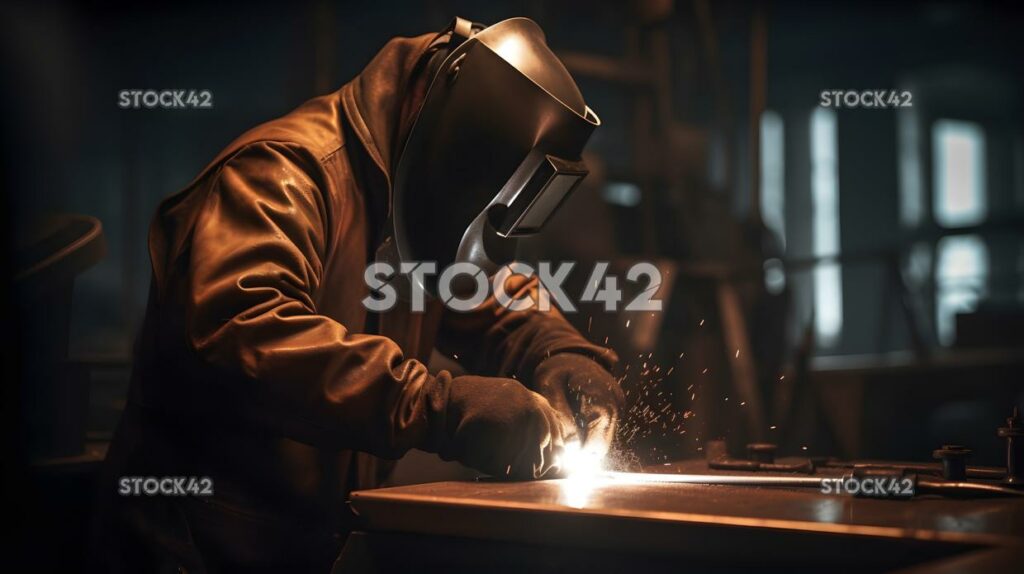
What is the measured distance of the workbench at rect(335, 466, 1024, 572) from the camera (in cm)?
118

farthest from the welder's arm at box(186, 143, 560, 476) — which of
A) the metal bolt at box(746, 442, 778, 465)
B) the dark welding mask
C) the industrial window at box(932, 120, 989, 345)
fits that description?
Result: the industrial window at box(932, 120, 989, 345)

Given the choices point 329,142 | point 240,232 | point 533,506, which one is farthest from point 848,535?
A: point 329,142

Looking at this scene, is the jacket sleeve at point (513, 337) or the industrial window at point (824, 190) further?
the industrial window at point (824, 190)

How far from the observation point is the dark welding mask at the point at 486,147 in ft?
6.27

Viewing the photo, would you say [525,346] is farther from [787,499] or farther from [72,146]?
[72,146]

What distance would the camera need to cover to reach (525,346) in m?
2.30

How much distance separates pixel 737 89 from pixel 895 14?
1.35 m

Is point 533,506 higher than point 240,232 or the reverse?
the reverse

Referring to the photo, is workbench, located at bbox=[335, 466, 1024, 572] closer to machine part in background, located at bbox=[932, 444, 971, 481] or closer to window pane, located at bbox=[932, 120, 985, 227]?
machine part in background, located at bbox=[932, 444, 971, 481]

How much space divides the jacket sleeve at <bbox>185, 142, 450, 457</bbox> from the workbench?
0.12 m

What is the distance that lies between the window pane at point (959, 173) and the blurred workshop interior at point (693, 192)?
21 mm

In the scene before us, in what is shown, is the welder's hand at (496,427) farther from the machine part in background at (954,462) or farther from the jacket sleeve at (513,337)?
the machine part in background at (954,462)

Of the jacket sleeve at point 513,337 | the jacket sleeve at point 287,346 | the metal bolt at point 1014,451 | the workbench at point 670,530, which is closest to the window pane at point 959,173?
the jacket sleeve at point 513,337

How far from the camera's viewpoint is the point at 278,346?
1.61m
